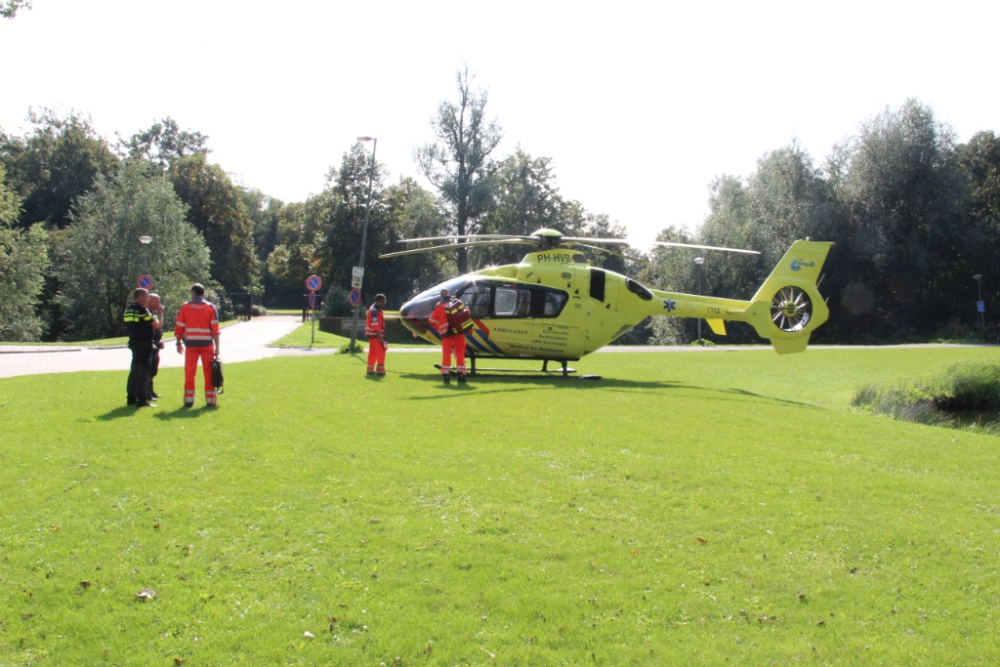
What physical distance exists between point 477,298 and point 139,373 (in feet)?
32.1

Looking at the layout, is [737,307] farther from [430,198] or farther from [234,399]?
[430,198]

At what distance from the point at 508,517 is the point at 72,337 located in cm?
4905

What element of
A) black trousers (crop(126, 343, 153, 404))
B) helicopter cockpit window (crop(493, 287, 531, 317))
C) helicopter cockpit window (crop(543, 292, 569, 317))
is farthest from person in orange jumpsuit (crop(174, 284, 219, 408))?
helicopter cockpit window (crop(543, 292, 569, 317))

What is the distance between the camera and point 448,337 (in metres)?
18.3

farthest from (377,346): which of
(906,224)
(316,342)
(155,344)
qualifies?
(906,224)

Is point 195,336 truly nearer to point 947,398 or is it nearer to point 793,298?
point 793,298

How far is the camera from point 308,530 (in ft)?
23.8

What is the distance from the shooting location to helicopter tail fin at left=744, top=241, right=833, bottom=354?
2152cm

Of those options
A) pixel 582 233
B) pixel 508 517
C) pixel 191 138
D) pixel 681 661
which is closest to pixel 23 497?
pixel 508 517

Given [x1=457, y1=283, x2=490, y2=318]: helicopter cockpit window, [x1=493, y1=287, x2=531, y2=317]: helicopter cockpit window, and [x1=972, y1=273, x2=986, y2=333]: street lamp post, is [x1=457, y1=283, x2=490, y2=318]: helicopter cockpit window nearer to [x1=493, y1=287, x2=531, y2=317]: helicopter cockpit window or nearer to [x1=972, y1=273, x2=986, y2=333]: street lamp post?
[x1=493, y1=287, x2=531, y2=317]: helicopter cockpit window

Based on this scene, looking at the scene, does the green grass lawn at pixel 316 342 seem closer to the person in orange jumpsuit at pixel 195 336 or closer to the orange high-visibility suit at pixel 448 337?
the orange high-visibility suit at pixel 448 337

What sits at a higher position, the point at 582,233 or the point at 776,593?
the point at 582,233

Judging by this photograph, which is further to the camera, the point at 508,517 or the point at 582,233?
the point at 582,233

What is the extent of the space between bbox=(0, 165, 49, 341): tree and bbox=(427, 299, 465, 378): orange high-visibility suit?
36958 mm
